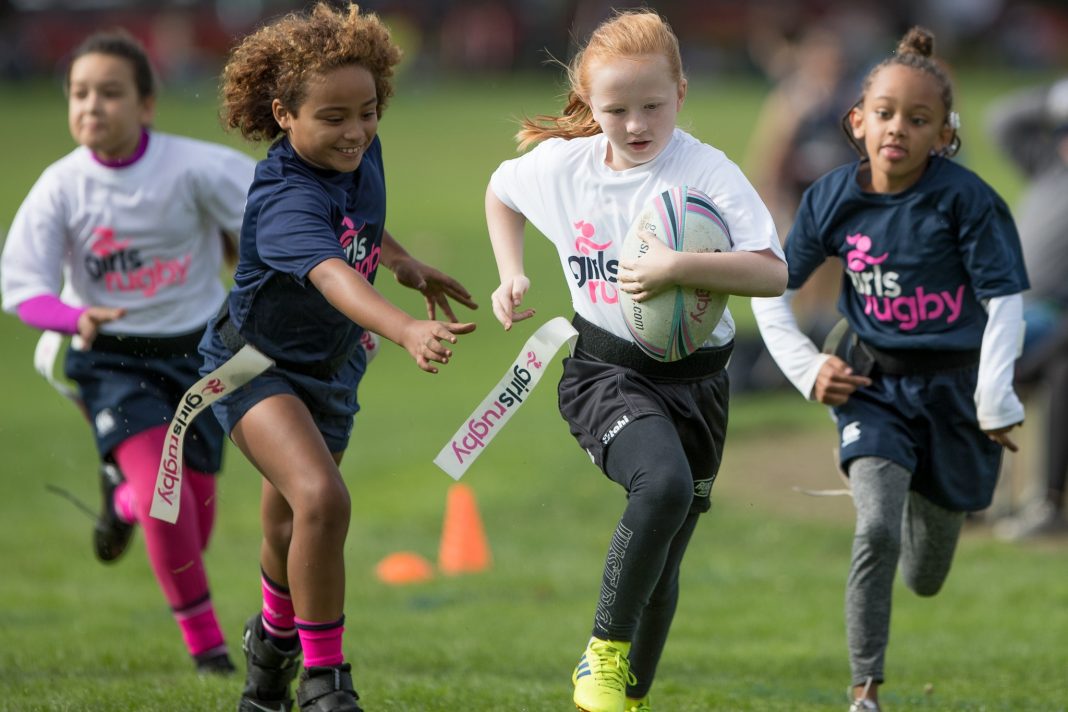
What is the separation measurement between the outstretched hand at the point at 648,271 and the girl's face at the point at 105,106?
266cm

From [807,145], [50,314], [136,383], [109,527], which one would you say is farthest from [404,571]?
[807,145]

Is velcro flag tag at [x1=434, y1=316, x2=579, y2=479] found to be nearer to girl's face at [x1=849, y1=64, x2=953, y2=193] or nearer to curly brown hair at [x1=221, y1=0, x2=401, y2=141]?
curly brown hair at [x1=221, y1=0, x2=401, y2=141]

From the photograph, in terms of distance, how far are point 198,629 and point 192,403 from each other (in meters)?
1.60

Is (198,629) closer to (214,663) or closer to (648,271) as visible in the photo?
(214,663)

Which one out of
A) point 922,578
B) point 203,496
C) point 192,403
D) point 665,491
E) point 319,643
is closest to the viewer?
point 665,491

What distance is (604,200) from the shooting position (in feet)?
15.2

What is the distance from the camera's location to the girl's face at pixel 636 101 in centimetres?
442

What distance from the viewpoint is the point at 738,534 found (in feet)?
32.0

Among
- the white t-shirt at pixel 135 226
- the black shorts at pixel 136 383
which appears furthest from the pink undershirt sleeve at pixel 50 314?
the black shorts at pixel 136 383

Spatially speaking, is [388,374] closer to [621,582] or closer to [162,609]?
[162,609]

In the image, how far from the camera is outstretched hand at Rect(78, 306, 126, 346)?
220 inches

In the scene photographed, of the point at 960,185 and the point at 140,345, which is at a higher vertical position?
the point at 960,185

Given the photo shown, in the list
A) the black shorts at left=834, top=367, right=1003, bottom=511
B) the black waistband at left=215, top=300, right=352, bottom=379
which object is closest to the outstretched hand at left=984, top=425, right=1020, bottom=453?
the black shorts at left=834, top=367, right=1003, bottom=511

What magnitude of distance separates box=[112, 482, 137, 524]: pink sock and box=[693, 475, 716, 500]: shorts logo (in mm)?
2846
